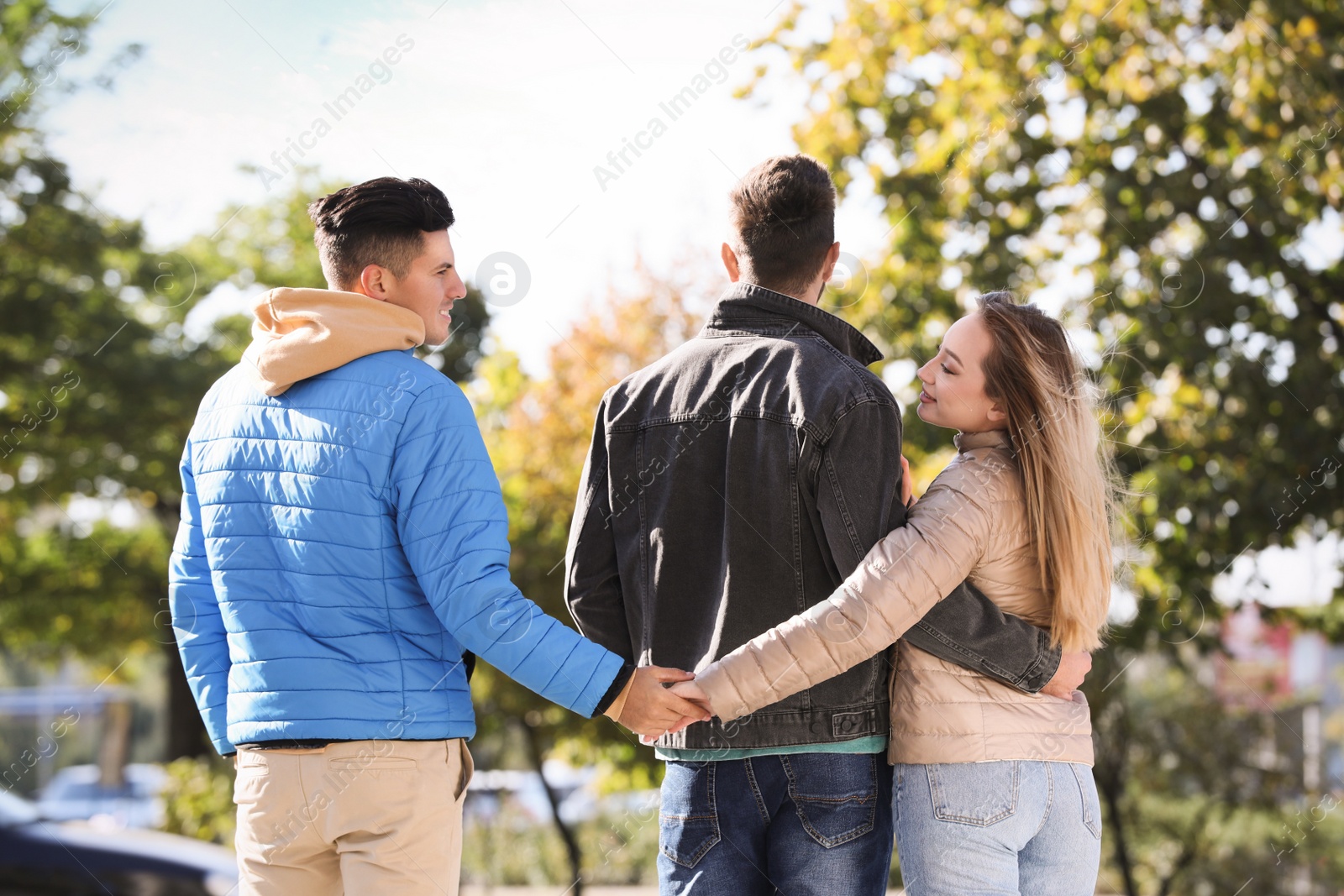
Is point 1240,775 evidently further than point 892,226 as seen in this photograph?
Yes

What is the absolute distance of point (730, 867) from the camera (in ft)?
7.43

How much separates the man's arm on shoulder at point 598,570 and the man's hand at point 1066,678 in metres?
0.91

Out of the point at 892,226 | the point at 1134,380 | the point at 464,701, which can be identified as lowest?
the point at 464,701

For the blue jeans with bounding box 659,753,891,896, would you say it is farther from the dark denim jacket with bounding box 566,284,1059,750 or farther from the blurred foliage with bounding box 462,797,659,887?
the blurred foliage with bounding box 462,797,659,887

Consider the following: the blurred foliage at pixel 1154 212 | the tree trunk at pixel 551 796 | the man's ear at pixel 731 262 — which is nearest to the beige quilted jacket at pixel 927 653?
the man's ear at pixel 731 262

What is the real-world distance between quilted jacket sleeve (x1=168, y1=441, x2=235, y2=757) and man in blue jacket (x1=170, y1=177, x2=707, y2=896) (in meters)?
0.09

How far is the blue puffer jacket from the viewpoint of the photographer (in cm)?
211

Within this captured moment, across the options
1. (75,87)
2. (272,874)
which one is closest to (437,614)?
(272,874)

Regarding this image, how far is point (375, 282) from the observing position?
234 centimetres

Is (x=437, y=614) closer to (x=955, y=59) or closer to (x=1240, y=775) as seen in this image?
(x=955, y=59)

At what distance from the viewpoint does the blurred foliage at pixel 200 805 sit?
8.76 metres

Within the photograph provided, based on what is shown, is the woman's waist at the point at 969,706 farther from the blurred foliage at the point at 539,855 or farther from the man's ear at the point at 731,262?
the blurred foliage at the point at 539,855

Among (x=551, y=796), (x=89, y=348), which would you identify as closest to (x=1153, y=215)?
(x=551, y=796)

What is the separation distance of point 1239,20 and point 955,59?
158 centimetres
